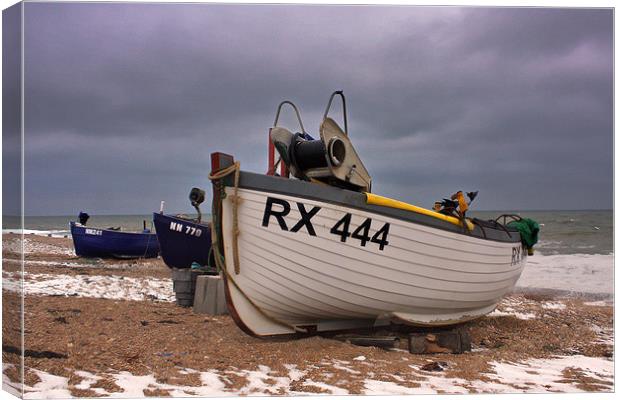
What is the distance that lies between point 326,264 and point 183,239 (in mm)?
5988

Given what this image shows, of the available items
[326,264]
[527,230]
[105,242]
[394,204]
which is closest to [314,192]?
[326,264]

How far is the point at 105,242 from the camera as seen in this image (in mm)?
15539

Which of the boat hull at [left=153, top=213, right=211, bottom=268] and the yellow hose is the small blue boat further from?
the yellow hose

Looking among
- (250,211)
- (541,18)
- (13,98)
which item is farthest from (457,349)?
(13,98)

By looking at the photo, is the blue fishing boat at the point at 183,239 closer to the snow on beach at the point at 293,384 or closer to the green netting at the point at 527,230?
the green netting at the point at 527,230

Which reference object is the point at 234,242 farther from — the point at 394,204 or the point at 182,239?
the point at 182,239

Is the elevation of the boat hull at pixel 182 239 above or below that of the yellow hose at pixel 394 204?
below

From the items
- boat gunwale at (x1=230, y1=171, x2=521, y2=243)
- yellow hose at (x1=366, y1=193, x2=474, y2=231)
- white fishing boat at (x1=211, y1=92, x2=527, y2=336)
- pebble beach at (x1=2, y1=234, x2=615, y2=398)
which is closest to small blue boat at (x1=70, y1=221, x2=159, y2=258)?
pebble beach at (x1=2, y1=234, x2=615, y2=398)

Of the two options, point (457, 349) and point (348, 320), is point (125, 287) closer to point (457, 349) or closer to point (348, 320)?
point (348, 320)

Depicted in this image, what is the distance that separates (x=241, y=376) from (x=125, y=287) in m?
5.84

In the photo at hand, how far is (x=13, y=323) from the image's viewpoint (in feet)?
13.4

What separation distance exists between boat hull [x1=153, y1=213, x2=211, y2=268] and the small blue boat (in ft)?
18.6

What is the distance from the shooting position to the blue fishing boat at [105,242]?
15.6 m

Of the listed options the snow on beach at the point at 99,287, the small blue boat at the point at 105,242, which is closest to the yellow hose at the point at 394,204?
the snow on beach at the point at 99,287
